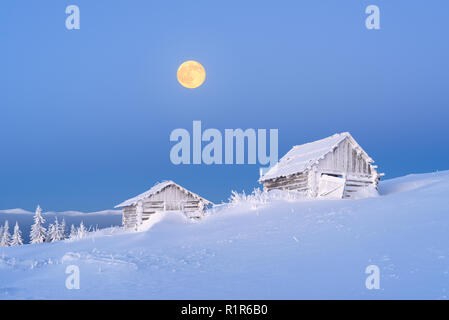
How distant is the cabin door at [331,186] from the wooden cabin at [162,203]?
1210 centimetres

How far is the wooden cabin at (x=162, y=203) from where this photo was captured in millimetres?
30781

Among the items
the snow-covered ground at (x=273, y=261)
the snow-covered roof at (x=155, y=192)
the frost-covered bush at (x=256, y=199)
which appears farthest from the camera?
the snow-covered roof at (x=155, y=192)

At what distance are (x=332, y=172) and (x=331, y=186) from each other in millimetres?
1273

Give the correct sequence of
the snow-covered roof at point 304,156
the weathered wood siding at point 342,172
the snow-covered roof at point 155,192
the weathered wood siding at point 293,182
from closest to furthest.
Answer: the weathered wood siding at point 342,172, the weathered wood siding at point 293,182, the snow-covered roof at point 304,156, the snow-covered roof at point 155,192

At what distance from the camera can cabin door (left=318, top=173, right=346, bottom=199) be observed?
23062 millimetres

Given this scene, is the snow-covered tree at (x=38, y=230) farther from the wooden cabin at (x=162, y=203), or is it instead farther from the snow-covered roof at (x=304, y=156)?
the snow-covered roof at (x=304, y=156)

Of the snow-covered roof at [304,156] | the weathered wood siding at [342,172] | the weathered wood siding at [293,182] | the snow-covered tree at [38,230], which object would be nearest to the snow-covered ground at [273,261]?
the weathered wood siding at [342,172]

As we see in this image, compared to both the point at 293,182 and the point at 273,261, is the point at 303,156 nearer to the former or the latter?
the point at 293,182

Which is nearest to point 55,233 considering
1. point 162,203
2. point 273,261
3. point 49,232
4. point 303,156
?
point 49,232

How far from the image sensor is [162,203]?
3130 cm

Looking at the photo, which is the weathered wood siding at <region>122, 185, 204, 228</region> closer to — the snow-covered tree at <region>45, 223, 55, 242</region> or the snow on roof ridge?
the snow on roof ridge
